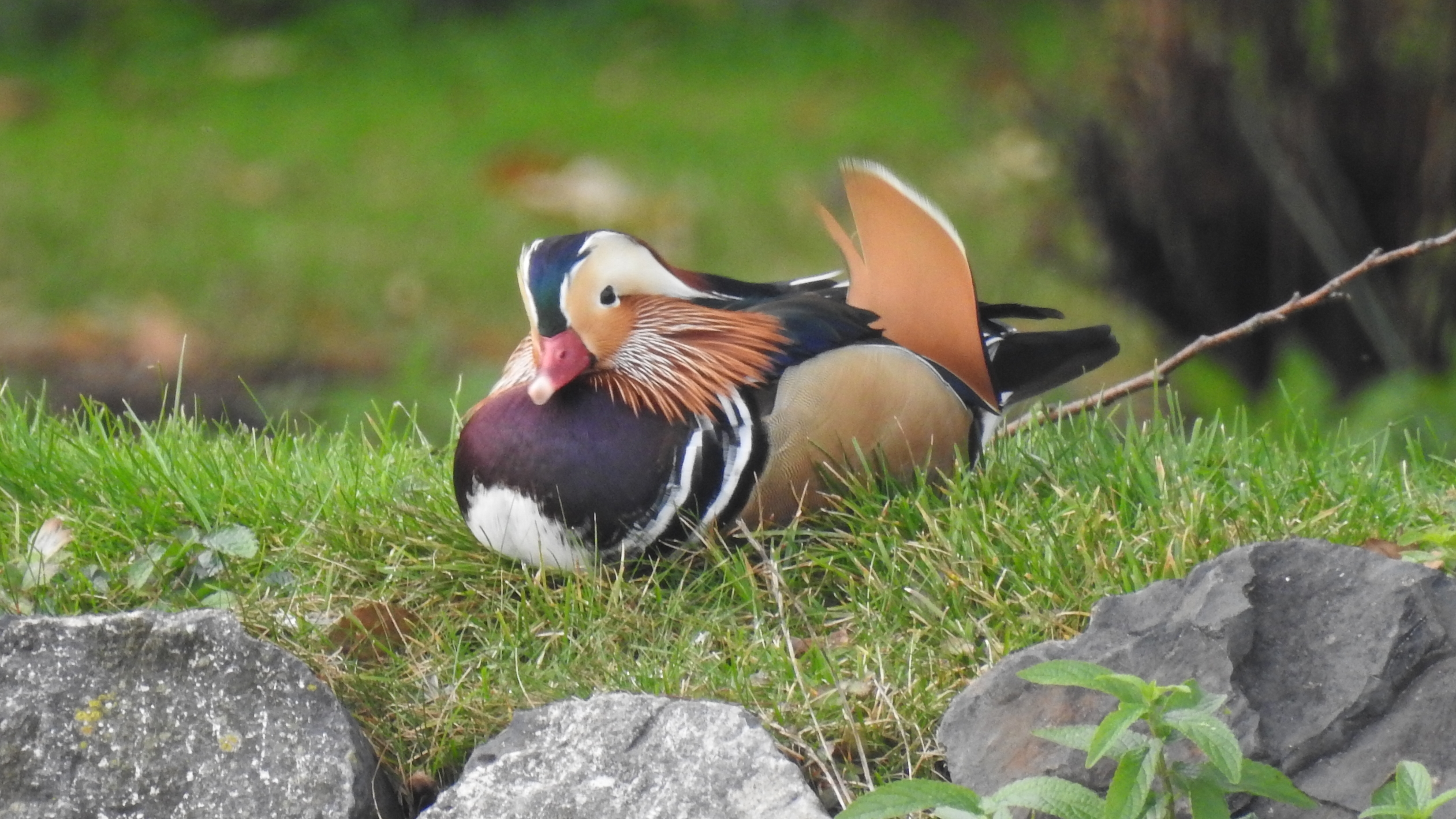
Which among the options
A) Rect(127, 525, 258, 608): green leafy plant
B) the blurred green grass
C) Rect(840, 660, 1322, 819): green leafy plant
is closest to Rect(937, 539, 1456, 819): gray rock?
Rect(840, 660, 1322, 819): green leafy plant

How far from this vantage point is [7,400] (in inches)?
125

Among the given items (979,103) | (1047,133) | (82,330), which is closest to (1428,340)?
(1047,133)

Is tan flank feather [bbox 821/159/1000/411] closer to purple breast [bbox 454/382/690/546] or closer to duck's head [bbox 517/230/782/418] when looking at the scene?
duck's head [bbox 517/230/782/418]

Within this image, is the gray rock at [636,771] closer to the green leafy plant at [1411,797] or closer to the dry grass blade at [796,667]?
the dry grass blade at [796,667]

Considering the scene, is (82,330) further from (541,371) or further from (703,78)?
(541,371)

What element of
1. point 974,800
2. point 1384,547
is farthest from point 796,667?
point 1384,547

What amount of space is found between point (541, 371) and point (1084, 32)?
3.55m

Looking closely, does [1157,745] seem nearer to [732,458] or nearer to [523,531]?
[732,458]

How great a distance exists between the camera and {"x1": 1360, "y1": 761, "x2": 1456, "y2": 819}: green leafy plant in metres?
1.80

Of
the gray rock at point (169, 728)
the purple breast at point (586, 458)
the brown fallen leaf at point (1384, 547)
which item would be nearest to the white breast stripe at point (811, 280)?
the purple breast at point (586, 458)

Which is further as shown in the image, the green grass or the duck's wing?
the duck's wing

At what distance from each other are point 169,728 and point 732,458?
0.82 metres

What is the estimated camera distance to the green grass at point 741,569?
230cm

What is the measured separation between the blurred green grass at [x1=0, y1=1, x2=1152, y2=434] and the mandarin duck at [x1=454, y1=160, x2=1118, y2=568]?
8.13 ft
